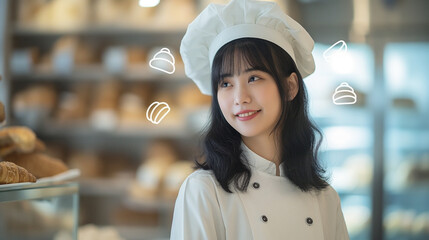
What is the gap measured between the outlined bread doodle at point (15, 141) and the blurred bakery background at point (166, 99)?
2.08m

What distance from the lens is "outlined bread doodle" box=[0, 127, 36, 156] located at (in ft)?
4.68

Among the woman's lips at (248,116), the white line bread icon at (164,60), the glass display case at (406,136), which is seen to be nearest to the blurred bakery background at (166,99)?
the glass display case at (406,136)

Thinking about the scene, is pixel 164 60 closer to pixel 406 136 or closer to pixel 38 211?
pixel 38 211

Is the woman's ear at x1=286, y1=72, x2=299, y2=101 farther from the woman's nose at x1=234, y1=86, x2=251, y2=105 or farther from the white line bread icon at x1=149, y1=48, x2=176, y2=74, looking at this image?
the white line bread icon at x1=149, y1=48, x2=176, y2=74

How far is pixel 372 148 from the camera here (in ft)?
12.4

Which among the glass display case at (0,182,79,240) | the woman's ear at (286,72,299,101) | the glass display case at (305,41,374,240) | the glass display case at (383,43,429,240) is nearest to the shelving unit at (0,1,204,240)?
the glass display case at (305,41,374,240)

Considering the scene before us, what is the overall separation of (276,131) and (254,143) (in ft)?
0.23

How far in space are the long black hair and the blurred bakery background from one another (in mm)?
2117

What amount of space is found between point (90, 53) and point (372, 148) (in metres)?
2.17

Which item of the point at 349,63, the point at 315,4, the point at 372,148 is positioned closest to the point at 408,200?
the point at 372,148

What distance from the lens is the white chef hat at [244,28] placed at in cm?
133

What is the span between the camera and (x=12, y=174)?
1249 mm

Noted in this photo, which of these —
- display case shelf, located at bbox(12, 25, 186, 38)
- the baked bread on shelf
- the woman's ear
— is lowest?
the baked bread on shelf

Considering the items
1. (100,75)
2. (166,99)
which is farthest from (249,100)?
(100,75)
